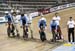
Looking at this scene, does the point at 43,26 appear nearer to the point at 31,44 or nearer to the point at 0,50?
the point at 31,44

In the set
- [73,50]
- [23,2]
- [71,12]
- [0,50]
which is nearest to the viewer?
[73,50]

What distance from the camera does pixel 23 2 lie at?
4512cm

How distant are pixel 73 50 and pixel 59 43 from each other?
3.34 m

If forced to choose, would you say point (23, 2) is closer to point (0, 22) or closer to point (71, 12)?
point (71, 12)

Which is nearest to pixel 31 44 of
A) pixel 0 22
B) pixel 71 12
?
pixel 0 22

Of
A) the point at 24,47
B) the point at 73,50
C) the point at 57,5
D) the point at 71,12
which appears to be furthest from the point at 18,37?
the point at 57,5

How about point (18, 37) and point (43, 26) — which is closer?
point (43, 26)

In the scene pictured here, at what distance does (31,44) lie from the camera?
18406 mm

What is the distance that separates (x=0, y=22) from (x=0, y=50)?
1604cm

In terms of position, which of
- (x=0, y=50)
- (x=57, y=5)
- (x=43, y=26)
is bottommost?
(x=0, y=50)

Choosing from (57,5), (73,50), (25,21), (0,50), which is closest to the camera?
(73,50)

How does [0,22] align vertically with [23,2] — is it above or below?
below

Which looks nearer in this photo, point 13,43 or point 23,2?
point 13,43

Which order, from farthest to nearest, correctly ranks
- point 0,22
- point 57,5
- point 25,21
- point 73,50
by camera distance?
point 57,5 → point 0,22 → point 25,21 → point 73,50
